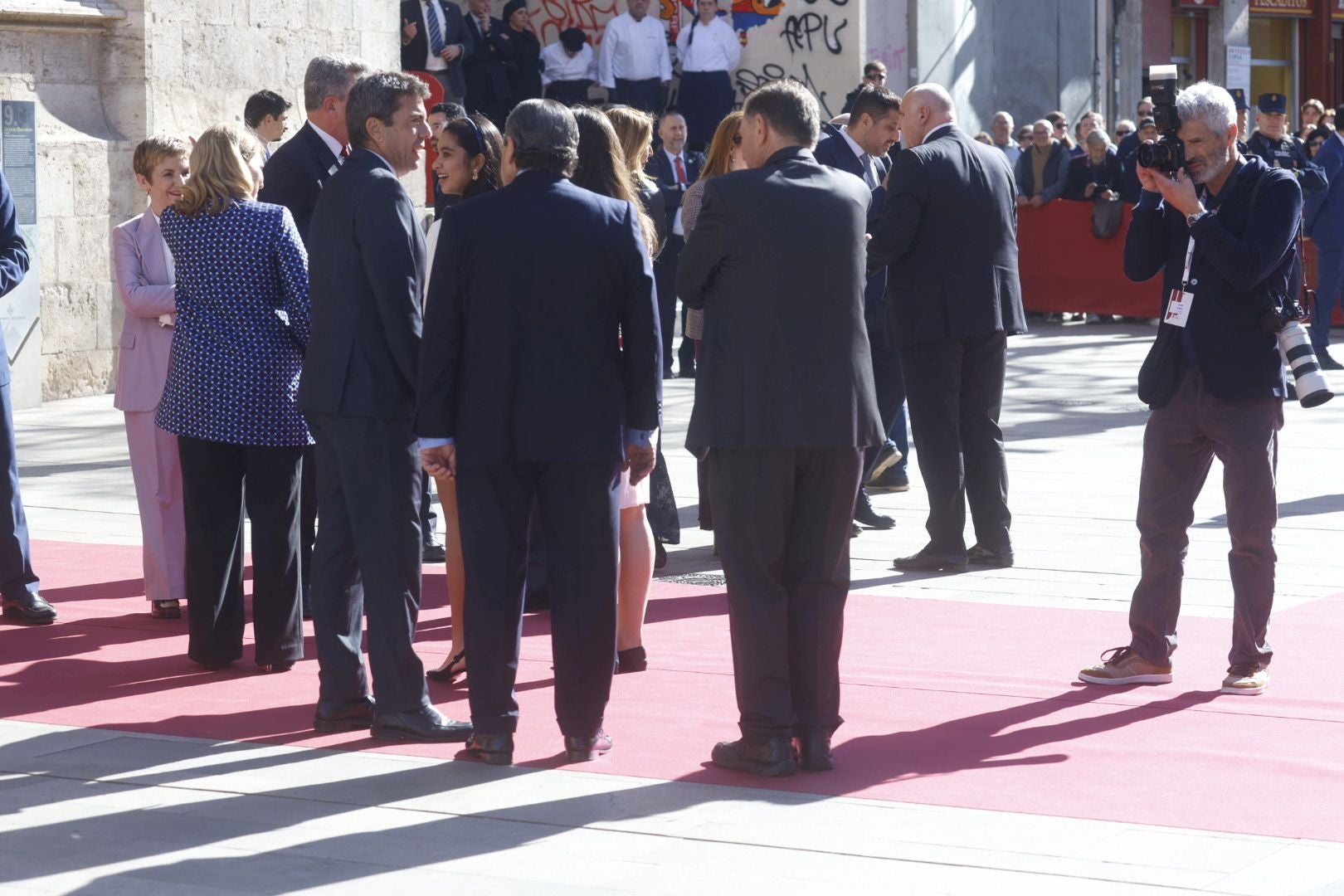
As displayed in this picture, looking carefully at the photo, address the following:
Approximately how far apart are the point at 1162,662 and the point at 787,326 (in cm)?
206

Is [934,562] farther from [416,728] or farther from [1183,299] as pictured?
[416,728]

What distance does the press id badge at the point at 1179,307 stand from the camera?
22.2 feet

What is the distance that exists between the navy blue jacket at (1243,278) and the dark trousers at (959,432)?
2.40 meters

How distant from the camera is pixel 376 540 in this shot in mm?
6250

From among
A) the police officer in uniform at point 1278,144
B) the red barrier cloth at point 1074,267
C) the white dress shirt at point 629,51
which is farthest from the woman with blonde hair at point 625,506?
the white dress shirt at point 629,51

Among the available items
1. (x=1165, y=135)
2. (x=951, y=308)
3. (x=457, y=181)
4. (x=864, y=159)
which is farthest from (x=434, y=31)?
(x=1165, y=135)

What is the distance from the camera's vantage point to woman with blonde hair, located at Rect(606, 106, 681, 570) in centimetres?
787

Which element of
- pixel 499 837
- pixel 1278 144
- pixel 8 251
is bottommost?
pixel 499 837

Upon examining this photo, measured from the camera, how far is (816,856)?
5121 millimetres

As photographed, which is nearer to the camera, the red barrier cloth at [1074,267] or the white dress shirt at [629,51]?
the red barrier cloth at [1074,267]

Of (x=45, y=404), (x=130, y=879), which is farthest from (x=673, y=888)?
(x=45, y=404)

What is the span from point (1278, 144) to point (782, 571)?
13.0 metres

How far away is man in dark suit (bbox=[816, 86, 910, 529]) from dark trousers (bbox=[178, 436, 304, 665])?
3082mm

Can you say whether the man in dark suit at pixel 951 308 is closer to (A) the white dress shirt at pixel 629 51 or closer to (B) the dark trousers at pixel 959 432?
(B) the dark trousers at pixel 959 432
